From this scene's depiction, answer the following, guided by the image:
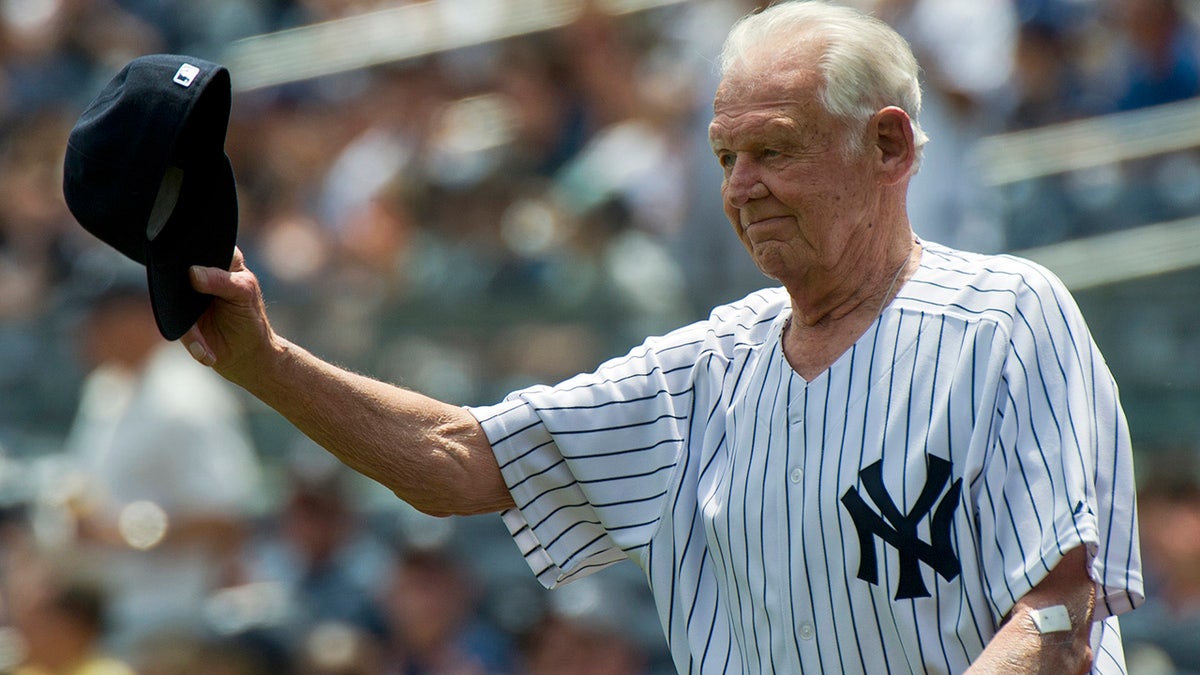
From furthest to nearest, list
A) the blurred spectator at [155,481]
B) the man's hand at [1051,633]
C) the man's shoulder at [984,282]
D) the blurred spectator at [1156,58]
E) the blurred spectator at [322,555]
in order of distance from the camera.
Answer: the blurred spectator at [1156,58] → the blurred spectator at [322,555] → the blurred spectator at [155,481] → the man's shoulder at [984,282] → the man's hand at [1051,633]

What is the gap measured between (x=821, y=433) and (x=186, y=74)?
3.88ft

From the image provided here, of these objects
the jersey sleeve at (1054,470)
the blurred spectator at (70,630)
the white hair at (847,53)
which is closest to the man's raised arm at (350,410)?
the white hair at (847,53)

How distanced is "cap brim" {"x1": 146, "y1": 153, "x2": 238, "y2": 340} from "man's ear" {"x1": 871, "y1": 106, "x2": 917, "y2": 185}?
1.07 metres

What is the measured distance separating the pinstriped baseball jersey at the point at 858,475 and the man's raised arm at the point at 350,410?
0.24 ft

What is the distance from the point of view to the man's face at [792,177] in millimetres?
2484

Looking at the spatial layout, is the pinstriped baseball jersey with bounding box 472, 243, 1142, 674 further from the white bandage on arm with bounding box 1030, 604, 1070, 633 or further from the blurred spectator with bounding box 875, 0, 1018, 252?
the blurred spectator with bounding box 875, 0, 1018, 252

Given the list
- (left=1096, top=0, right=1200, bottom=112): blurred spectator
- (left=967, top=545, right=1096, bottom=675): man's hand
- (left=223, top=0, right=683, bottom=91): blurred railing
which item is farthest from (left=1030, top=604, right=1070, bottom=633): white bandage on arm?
(left=223, top=0, right=683, bottom=91): blurred railing

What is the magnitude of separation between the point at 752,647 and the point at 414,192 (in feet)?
17.7

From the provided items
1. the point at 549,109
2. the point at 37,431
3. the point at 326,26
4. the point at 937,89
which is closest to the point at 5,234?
the point at 37,431

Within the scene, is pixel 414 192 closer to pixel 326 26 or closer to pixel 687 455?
pixel 326 26

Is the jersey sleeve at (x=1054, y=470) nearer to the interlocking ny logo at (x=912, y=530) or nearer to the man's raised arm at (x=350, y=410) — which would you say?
the interlocking ny logo at (x=912, y=530)

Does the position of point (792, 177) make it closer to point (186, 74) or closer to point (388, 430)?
point (388, 430)

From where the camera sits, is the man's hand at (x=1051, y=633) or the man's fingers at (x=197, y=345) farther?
the man's fingers at (x=197, y=345)

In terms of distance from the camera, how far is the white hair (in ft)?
8.10
